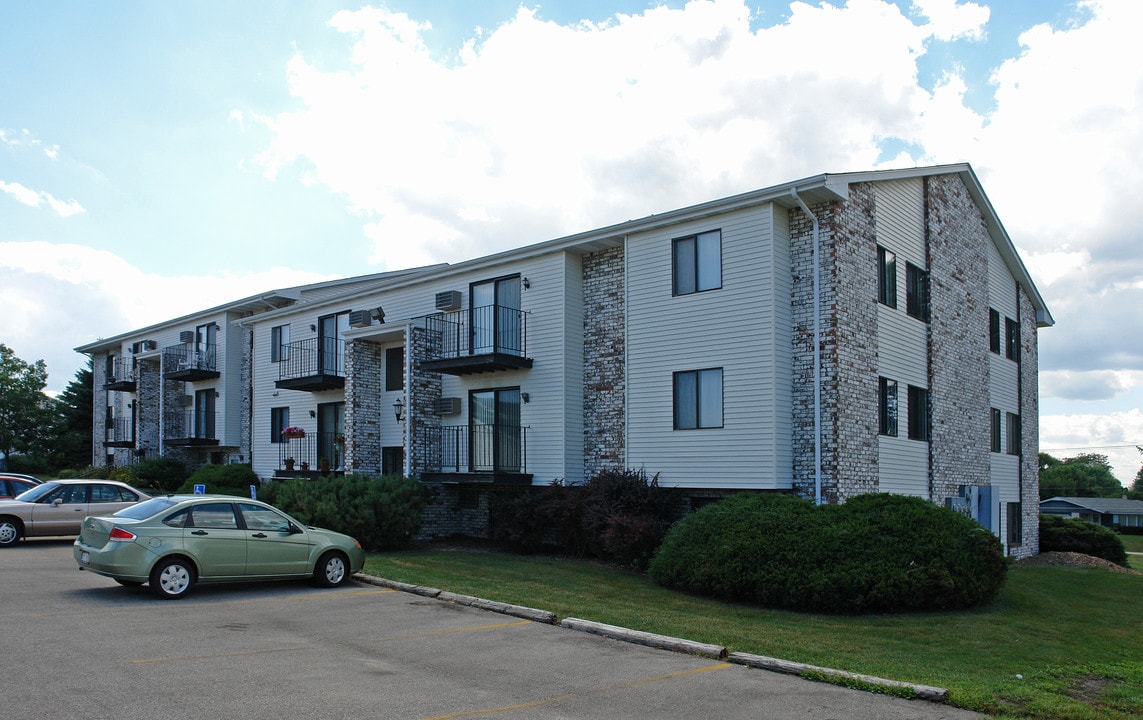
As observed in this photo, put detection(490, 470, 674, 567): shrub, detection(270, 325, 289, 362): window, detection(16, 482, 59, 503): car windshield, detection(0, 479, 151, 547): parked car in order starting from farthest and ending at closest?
detection(270, 325, 289, 362): window → detection(16, 482, 59, 503): car windshield → detection(0, 479, 151, 547): parked car → detection(490, 470, 674, 567): shrub

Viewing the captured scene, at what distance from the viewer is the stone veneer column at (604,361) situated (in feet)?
69.4

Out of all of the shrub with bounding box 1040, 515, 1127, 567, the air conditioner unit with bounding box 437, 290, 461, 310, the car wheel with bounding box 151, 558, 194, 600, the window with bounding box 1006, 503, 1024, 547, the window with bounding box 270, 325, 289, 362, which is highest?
the air conditioner unit with bounding box 437, 290, 461, 310

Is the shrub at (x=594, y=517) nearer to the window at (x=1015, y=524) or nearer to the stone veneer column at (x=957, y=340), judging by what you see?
the stone veneer column at (x=957, y=340)

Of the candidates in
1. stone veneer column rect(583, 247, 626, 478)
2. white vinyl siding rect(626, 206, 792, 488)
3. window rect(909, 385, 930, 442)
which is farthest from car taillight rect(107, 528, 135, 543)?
window rect(909, 385, 930, 442)

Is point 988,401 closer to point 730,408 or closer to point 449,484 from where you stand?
point 730,408

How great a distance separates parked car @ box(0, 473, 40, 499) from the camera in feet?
71.7

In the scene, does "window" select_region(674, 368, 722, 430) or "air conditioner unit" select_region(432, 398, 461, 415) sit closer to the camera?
"window" select_region(674, 368, 722, 430)

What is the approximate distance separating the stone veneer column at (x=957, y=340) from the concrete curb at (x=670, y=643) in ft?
45.3

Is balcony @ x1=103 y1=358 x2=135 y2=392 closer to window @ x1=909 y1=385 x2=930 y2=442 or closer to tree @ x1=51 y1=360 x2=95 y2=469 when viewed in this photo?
tree @ x1=51 y1=360 x2=95 y2=469

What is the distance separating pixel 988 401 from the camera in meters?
25.7

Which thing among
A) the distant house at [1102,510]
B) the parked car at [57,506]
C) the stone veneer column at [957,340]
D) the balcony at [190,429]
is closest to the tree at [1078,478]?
the distant house at [1102,510]

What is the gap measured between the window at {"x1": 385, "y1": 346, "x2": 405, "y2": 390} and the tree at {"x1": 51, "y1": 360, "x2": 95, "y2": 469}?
33779 millimetres

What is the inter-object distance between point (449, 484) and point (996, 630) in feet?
48.6

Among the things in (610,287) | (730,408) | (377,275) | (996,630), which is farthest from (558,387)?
(377,275)
